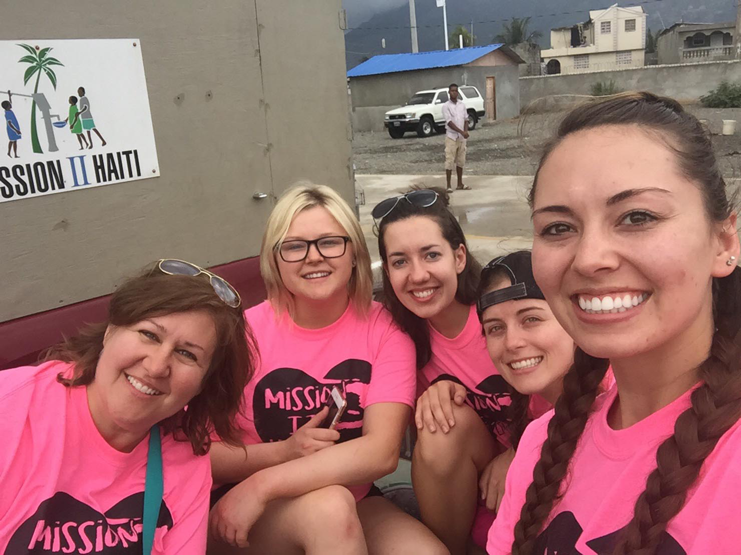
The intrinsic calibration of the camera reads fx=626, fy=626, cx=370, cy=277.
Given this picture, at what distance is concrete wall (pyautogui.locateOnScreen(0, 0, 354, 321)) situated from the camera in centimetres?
320

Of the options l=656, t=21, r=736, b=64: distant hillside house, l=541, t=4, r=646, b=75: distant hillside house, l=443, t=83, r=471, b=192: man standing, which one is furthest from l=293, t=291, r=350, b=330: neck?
l=541, t=4, r=646, b=75: distant hillside house

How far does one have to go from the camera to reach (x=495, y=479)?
7.54 feet

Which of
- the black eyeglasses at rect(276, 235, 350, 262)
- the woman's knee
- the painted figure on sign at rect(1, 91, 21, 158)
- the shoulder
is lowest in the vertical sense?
the woman's knee

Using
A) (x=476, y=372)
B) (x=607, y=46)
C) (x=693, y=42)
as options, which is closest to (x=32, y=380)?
(x=476, y=372)

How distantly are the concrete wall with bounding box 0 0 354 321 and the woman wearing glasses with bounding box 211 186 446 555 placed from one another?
4.56ft

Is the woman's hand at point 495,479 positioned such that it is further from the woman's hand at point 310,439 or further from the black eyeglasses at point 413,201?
the black eyeglasses at point 413,201

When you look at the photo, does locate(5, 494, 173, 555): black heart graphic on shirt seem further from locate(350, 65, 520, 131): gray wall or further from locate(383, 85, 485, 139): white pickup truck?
locate(350, 65, 520, 131): gray wall

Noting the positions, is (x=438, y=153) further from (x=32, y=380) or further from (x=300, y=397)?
(x=32, y=380)

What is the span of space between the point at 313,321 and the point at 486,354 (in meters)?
0.69

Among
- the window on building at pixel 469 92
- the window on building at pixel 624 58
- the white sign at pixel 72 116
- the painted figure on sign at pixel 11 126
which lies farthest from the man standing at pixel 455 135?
the window on building at pixel 624 58

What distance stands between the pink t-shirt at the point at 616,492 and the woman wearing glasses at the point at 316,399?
2.35ft

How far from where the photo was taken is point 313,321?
98.3 inches

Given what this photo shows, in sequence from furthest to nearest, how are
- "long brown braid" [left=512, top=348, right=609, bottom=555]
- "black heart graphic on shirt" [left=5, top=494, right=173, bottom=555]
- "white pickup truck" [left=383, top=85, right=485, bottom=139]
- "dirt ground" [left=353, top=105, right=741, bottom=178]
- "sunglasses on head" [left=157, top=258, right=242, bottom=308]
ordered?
"white pickup truck" [left=383, top=85, right=485, bottom=139]
"dirt ground" [left=353, top=105, right=741, bottom=178]
"sunglasses on head" [left=157, top=258, right=242, bottom=308]
"black heart graphic on shirt" [left=5, top=494, right=173, bottom=555]
"long brown braid" [left=512, top=348, right=609, bottom=555]

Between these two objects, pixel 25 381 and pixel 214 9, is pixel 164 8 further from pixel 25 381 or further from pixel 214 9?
pixel 25 381
